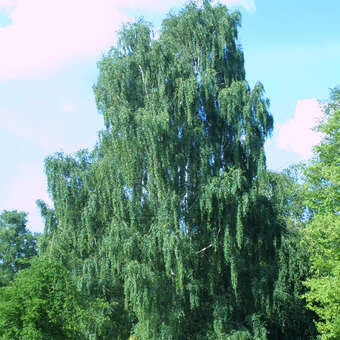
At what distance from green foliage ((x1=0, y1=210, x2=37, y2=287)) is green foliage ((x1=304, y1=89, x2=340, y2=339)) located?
3235cm

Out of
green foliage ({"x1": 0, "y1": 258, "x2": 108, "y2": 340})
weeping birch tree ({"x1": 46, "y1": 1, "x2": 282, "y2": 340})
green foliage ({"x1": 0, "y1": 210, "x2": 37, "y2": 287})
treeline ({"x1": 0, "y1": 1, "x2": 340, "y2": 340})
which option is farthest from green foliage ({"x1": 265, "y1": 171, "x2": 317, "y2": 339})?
green foliage ({"x1": 0, "y1": 210, "x2": 37, "y2": 287})

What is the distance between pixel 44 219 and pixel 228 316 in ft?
31.0

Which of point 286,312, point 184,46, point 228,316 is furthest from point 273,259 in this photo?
point 184,46

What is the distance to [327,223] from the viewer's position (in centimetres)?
1812

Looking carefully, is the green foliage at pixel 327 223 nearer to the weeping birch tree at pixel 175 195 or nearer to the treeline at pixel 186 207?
the treeline at pixel 186 207

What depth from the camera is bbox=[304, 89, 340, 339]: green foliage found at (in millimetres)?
17984

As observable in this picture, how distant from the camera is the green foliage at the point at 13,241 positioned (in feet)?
154

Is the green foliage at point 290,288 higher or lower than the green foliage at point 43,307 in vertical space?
higher

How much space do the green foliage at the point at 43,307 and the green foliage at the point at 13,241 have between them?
31.6 meters

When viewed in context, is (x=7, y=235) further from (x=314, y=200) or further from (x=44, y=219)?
(x=314, y=200)

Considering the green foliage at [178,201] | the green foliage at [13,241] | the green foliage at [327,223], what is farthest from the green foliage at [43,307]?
the green foliage at [13,241]

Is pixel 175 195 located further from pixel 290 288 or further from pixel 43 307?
pixel 290 288

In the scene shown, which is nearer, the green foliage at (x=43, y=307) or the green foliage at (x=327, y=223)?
the green foliage at (x=43, y=307)

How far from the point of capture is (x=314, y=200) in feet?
68.9
